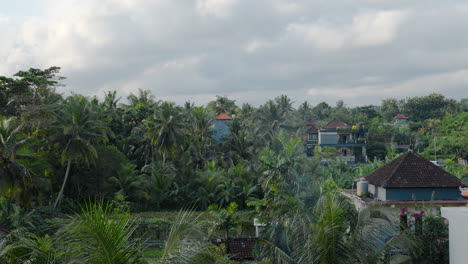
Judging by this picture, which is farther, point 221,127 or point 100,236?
point 221,127

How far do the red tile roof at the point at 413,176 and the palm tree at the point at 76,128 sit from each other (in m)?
16.2

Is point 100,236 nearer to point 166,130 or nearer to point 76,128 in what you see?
point 76,128

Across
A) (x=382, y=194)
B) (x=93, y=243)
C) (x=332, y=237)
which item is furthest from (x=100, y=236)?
(x=382, y=194)

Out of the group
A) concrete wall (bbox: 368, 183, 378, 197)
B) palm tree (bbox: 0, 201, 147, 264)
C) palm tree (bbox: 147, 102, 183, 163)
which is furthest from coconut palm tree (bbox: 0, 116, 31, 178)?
palm tree (bbox: 0, 201, 147, 264)

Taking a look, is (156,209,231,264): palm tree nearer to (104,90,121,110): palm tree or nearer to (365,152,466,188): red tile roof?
(365,152,466,188): red tile roof

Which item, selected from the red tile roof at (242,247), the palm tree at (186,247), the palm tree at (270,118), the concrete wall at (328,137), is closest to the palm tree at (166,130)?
the palm tree at (270,118)

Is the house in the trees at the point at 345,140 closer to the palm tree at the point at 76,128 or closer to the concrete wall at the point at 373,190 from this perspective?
the palm tree at the point at 76,128

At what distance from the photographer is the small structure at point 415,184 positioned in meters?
15.6

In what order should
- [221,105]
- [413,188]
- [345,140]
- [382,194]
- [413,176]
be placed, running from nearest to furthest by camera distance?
1. [413,188]
2. [382,194]
3. [413,176]
4. [345,140]
5. [221,105]

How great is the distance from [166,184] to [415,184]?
2080cm

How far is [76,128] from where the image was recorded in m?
25.2

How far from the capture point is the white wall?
6.48 meters

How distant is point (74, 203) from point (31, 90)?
27.8ft

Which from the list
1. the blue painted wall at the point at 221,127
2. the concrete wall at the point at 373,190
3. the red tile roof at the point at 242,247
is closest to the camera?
the red tile roof at the point at 242,247
